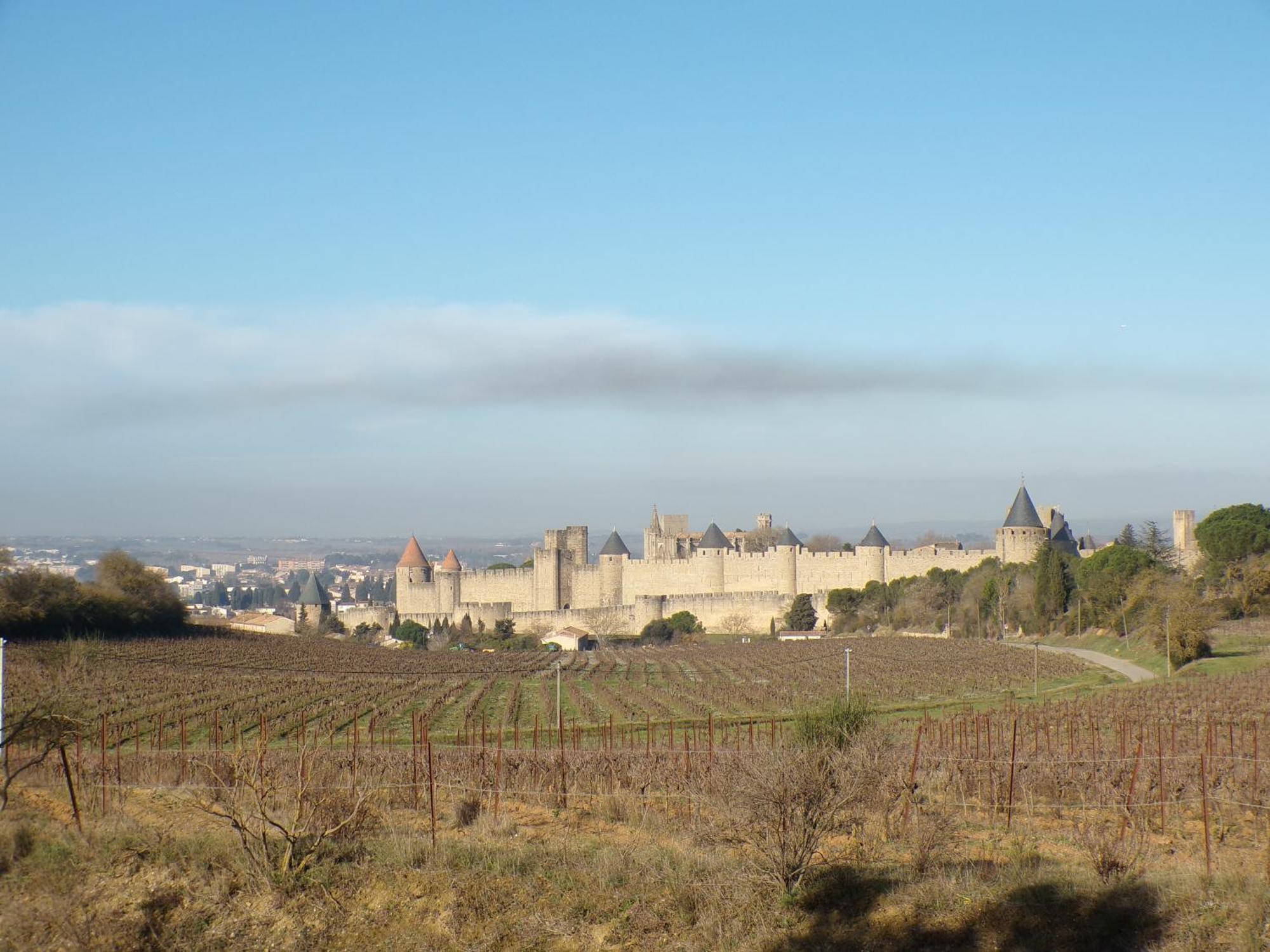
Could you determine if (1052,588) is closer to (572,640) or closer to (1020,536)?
(1020,536)

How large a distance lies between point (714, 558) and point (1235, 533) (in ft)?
88.1

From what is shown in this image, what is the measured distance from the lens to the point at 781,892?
8.95m

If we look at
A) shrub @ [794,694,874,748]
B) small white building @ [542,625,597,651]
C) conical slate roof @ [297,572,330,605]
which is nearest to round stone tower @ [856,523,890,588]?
small white building @ [542,625,597,651]

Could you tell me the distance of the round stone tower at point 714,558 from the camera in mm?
61750

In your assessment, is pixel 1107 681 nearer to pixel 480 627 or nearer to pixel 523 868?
pixel 523 868

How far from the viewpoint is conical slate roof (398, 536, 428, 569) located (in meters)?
73.8

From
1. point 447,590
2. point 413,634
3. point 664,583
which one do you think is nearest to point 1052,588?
point 664,583

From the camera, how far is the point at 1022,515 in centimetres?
5156

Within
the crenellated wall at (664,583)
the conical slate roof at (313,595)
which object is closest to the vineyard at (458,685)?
the crenellated wall at (664,583)

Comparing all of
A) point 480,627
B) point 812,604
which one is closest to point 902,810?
point 812,604

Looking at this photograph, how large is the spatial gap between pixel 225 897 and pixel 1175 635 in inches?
1025

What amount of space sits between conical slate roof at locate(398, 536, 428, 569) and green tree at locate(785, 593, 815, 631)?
26370mm

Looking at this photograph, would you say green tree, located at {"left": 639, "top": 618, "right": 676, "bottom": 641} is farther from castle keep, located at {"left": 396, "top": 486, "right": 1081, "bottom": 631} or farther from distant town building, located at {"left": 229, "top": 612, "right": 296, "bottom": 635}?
distant town building, located at {"left": 229, "top": 612, "right": 296, "bottom": 635}

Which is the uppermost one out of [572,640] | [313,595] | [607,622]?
[313,595]
